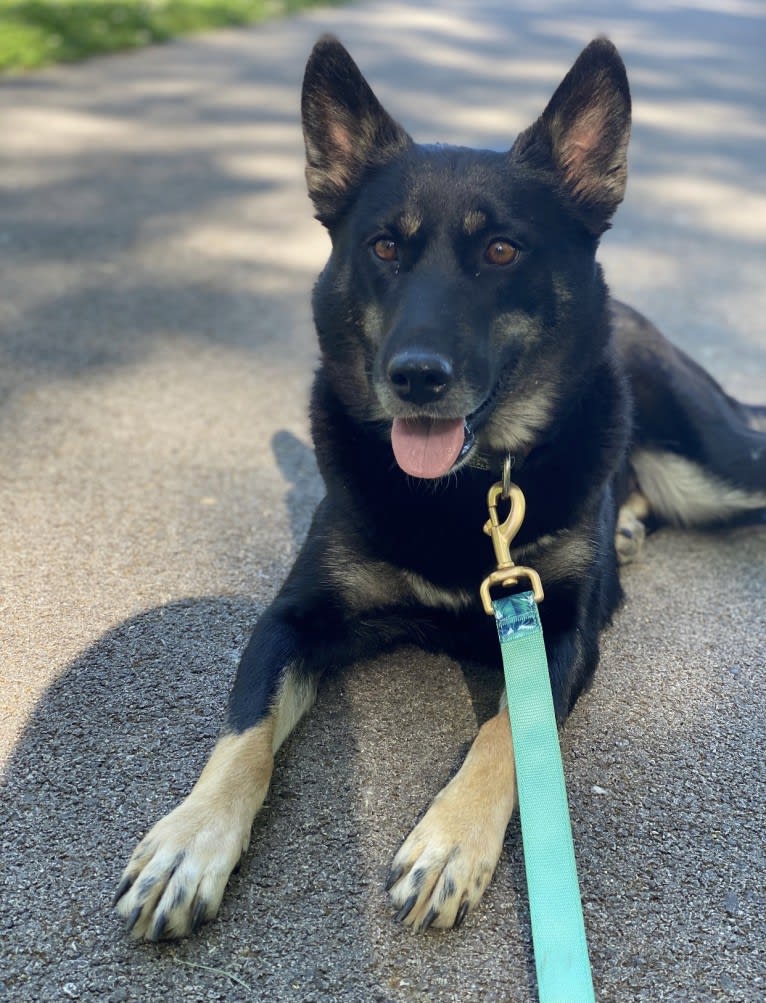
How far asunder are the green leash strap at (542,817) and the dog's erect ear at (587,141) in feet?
3.73

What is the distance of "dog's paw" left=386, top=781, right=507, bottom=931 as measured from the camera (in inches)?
80.4

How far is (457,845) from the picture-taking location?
211cm

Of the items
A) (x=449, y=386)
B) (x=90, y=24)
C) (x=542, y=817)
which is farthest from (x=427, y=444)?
(x=90, y=24)

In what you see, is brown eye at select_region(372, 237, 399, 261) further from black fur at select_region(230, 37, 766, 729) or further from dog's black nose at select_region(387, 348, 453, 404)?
dog's black nose at select_region(387, 348, 453, 404)

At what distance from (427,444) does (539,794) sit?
90 centimetres

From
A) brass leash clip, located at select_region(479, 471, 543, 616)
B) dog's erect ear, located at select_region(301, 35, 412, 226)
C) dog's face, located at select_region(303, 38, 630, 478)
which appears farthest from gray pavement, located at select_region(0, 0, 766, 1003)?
dog's erect ear, located at select_region(301, 35, 412, 226)

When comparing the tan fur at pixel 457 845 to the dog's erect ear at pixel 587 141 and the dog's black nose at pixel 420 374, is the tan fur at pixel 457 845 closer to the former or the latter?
the dog's black nose at pixel 420 374

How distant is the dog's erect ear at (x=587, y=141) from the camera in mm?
2701

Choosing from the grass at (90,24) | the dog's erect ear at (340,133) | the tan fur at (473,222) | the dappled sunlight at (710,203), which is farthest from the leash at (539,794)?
the grass at (90,24)

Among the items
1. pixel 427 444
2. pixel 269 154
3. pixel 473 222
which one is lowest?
pixel 269 154

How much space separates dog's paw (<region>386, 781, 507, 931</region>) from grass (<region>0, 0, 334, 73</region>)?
31.3 ft

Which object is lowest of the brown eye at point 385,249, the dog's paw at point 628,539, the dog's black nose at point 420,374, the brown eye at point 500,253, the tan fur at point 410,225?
the dog's paw at point 628,539

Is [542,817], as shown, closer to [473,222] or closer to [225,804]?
[225,804]

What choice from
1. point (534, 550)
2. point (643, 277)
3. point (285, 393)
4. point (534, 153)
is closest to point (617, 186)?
point (534, 153)
